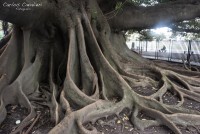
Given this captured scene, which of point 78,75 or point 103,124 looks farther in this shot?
point 78,75

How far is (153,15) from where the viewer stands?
27.6 feet

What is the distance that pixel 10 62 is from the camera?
6.48 meters

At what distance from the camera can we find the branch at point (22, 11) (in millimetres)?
5320

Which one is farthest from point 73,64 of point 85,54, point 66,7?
point 66,7

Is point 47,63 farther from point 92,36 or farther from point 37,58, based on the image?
point 92,36

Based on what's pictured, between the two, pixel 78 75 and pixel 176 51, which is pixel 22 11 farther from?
pixel 176 51

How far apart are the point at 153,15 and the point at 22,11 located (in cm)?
418

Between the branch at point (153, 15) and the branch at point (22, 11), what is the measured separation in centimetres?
289

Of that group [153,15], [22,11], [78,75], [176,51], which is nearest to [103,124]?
[78,75]

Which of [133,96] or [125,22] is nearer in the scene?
[133,96]

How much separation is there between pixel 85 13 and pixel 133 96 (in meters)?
2.42

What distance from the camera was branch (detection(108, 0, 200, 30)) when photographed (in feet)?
27.6

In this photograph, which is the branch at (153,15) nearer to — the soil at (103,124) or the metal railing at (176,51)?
the soil at (103,124)

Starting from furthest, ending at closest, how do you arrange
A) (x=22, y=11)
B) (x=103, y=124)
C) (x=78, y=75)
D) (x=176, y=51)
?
1. (x=176, y=51)
2. (x=78, y=75)
3. (x=22, y=11)
4. (x=103, y=124)
